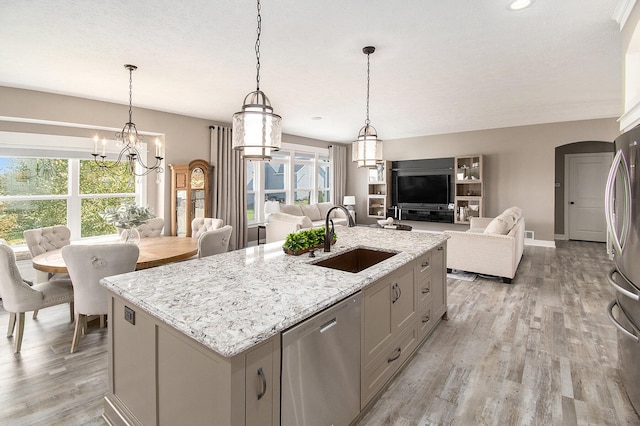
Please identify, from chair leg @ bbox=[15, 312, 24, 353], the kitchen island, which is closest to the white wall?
the kitchen island

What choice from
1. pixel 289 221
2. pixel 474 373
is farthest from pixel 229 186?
pixel 474 373

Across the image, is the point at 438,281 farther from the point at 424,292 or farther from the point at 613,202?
the point at 613,202

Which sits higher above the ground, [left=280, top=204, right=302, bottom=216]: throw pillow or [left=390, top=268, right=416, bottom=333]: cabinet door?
[left=280, top=204, right=302, bottom=216]: throw pillow

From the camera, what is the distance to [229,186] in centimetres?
625

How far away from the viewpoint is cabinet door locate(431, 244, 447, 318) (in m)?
2.84

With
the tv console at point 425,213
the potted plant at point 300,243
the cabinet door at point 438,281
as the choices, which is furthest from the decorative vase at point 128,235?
the tv console at point 425,213

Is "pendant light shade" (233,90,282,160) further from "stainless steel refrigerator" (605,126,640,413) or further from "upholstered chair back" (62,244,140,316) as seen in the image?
"stainless steel refrigerator" (605,126,640,413)

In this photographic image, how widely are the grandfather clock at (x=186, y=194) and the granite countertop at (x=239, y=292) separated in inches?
133

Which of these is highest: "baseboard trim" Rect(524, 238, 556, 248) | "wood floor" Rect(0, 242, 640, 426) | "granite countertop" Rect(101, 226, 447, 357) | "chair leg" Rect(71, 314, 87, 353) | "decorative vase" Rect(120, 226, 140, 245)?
"decorative vase" Rect(120, 226, 140, 245)

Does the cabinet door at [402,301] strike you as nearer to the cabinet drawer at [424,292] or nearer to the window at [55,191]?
the cabinet drawer at [424,292]

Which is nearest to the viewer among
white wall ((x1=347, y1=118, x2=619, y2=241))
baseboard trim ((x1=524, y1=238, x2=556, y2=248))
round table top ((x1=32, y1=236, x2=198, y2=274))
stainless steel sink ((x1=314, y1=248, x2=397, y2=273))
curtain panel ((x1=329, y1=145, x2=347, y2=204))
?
stainless steel sink ((x1=314, y1=248, x2=397, y2=273))

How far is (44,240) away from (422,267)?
3.83m

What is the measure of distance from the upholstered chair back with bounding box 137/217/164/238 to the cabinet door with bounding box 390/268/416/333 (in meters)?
3.51

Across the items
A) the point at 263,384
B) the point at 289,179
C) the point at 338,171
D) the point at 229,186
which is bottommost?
the point at 263,384
